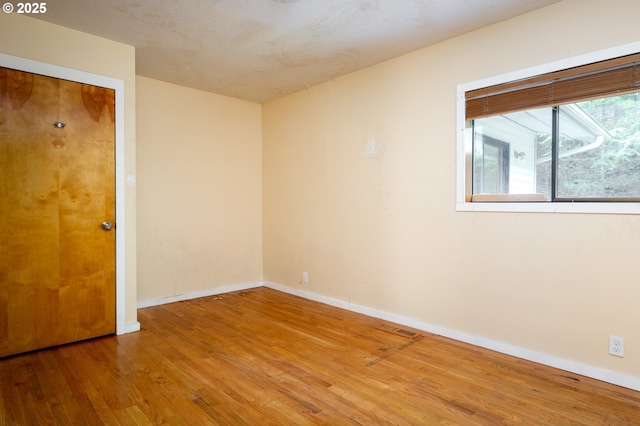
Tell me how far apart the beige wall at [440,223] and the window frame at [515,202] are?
0.17 feet

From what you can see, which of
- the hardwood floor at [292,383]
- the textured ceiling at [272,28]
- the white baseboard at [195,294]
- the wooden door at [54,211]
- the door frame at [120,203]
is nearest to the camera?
the hardwood floor at [292,383]

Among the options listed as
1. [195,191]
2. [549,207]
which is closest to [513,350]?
[549,207]

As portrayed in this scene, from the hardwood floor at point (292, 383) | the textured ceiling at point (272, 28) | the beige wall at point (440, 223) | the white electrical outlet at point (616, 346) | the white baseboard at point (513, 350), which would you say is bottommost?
the hardwood floor at point (292, 383)

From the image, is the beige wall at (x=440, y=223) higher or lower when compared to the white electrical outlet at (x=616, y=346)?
higher

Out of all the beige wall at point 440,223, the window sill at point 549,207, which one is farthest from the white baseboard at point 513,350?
the window sill at point 549,207

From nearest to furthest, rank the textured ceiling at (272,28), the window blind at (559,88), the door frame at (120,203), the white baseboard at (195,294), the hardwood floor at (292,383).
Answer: the hardwood floor at (292,383), the window blind at (559,88), the textured ceiling at (272,28), the door frame at (120,203), the white baseboard at (195,294)

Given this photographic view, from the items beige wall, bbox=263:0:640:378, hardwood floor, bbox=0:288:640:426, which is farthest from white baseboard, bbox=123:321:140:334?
A: beige wall, bbox=263:0:640:378

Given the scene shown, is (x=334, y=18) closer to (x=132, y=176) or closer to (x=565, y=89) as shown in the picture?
(x=565, y=89)

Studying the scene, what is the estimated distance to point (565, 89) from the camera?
250 centimetres

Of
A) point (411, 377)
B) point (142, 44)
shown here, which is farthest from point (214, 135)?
point (411, 377)

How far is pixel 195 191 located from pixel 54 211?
1.72m

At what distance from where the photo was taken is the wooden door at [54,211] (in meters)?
2.69

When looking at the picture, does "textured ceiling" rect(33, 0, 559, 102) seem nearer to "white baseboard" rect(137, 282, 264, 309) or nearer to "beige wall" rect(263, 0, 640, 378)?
"beige wall" rect(263, 0, 640, 378)

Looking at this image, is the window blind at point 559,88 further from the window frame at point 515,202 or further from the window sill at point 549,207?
the window sill at point 549,207
